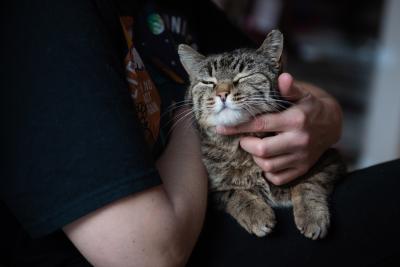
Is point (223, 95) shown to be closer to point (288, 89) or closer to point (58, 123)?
point (288, 89)

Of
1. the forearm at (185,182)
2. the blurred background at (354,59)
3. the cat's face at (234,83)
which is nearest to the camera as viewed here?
the forearm at (185,182)

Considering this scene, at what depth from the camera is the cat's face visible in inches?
37.9

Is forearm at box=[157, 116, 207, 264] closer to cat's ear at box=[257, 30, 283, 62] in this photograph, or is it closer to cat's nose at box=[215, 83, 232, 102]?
cat's nose at box=[215, 83, 232, 102]

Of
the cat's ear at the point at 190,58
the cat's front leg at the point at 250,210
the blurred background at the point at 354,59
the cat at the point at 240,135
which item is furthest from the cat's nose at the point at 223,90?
the blurred background at the point at 354,59

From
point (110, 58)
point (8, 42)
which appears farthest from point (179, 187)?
point (8, 42)

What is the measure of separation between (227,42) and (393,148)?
6.34 feet

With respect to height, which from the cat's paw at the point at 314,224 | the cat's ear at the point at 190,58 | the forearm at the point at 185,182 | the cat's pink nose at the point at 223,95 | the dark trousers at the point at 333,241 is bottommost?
the dark trousers at the point at 333,241

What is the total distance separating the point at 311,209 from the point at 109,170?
19.6 inches

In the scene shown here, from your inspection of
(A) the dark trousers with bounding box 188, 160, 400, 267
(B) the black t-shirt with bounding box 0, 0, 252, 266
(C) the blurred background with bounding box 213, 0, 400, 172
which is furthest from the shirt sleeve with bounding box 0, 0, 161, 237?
(C) the blurred background with bounding box 213, 0, 400, 172

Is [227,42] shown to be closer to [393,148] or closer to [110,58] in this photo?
[110,58]

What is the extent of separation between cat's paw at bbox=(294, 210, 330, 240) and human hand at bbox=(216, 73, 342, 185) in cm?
11

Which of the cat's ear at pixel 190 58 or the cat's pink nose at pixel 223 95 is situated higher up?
the cat's ear at pixel 190 58

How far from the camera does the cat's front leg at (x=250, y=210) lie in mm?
864

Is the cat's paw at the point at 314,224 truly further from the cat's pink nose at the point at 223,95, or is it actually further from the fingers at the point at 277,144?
the cat's pink nose at the point at 223,95
